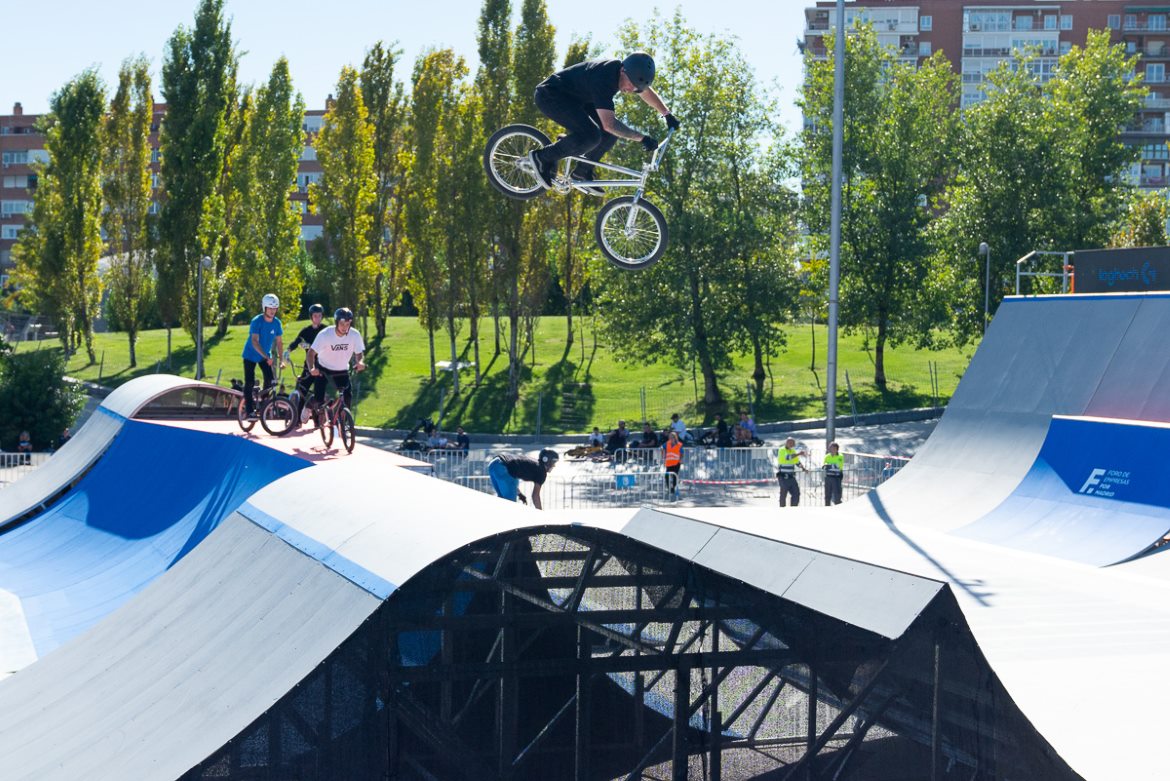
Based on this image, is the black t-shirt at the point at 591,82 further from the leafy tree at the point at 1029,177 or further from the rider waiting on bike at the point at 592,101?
the leafy tree at the point at 1029,177

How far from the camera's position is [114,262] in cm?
4534

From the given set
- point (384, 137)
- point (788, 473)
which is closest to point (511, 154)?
point (788, 473)

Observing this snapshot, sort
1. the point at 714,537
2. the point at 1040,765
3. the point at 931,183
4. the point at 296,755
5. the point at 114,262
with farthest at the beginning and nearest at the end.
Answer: the point at 114,262 < the point at 931,183 < the point at 714,537 < the point at 296,755 < the point at 1040,765

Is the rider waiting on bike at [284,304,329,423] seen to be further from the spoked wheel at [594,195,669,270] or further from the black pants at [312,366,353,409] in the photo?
the spoked wheel at [594,195,669,270]

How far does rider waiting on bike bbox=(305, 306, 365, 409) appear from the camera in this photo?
41.8 ft

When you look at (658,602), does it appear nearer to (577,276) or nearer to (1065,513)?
(1065,513)

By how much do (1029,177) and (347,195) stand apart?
934 inches

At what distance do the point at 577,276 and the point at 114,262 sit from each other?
18.3 m

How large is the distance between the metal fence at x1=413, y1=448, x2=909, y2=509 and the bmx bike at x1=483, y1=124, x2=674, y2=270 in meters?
9.46

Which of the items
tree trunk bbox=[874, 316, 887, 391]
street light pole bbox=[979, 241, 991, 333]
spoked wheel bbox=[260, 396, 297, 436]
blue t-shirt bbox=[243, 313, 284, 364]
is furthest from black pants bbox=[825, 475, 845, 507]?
tree trunk bbox=[874, 316, 887, 391]

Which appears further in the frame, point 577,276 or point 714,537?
point 577,276

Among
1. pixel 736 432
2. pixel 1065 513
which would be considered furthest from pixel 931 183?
pixel 1065 513

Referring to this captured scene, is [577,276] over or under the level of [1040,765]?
over

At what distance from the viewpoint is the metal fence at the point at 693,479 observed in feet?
71.0
